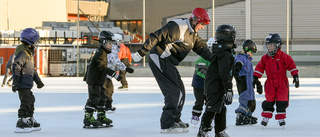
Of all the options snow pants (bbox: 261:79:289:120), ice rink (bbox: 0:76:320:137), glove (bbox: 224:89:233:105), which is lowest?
ice rink (bbox: 0:76:320:137)

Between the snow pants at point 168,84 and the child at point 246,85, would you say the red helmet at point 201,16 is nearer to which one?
the snow pants at point 168,84

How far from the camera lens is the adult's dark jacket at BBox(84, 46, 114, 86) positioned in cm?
933

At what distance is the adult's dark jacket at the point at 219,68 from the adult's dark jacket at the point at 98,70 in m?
2.29

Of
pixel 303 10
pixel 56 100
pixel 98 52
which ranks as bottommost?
pixel 56 100

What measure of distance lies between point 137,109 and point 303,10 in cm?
5129

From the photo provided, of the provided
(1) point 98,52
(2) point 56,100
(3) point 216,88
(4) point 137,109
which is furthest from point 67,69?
(3) point 216,88

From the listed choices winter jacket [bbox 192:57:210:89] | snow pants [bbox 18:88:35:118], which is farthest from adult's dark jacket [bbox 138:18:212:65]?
snow pants [bbox 18:88:35:118]

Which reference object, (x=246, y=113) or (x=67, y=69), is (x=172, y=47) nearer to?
(x=246, y=113)

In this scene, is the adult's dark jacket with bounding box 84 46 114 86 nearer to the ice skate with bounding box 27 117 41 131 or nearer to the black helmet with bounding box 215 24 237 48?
the ice skate with bounding box 27 117 41 131

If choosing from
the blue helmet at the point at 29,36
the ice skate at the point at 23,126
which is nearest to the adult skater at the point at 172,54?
the blue helmet at the point at 29,36

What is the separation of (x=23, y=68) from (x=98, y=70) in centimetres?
120

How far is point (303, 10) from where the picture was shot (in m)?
61.1

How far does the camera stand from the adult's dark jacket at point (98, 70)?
9.33 m

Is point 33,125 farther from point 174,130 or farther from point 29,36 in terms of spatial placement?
point 174,130
